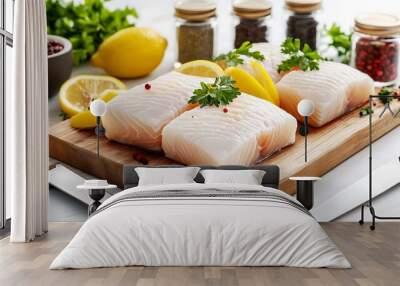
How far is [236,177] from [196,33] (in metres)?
1.24

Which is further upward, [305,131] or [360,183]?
[305,131]

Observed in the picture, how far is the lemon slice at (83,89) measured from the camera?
609 cm

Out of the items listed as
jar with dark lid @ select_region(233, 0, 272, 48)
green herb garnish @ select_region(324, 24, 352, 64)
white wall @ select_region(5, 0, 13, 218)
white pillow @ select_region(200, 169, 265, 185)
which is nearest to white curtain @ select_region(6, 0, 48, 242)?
white wall @ select_region(5, 0, 13, 218)

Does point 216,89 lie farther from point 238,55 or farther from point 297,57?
point 297,57

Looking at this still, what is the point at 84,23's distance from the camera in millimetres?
6305

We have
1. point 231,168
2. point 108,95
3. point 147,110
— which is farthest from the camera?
point 108,95

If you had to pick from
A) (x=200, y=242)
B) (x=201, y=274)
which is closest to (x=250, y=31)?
(x=200, y=242)

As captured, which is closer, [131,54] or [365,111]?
[365,111]

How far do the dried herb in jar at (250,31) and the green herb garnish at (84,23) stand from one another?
87cm

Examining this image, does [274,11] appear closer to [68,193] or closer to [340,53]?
[340,53]

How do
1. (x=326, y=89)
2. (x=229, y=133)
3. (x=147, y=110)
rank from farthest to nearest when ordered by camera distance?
(x=326, y=89)
(x=147, y=110)
(x=229, y=133)

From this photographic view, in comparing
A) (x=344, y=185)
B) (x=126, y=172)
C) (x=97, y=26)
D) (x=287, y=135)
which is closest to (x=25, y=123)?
(x=126, y=172)

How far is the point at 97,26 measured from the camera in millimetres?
6316

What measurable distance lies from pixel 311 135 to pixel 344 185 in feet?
1.41
